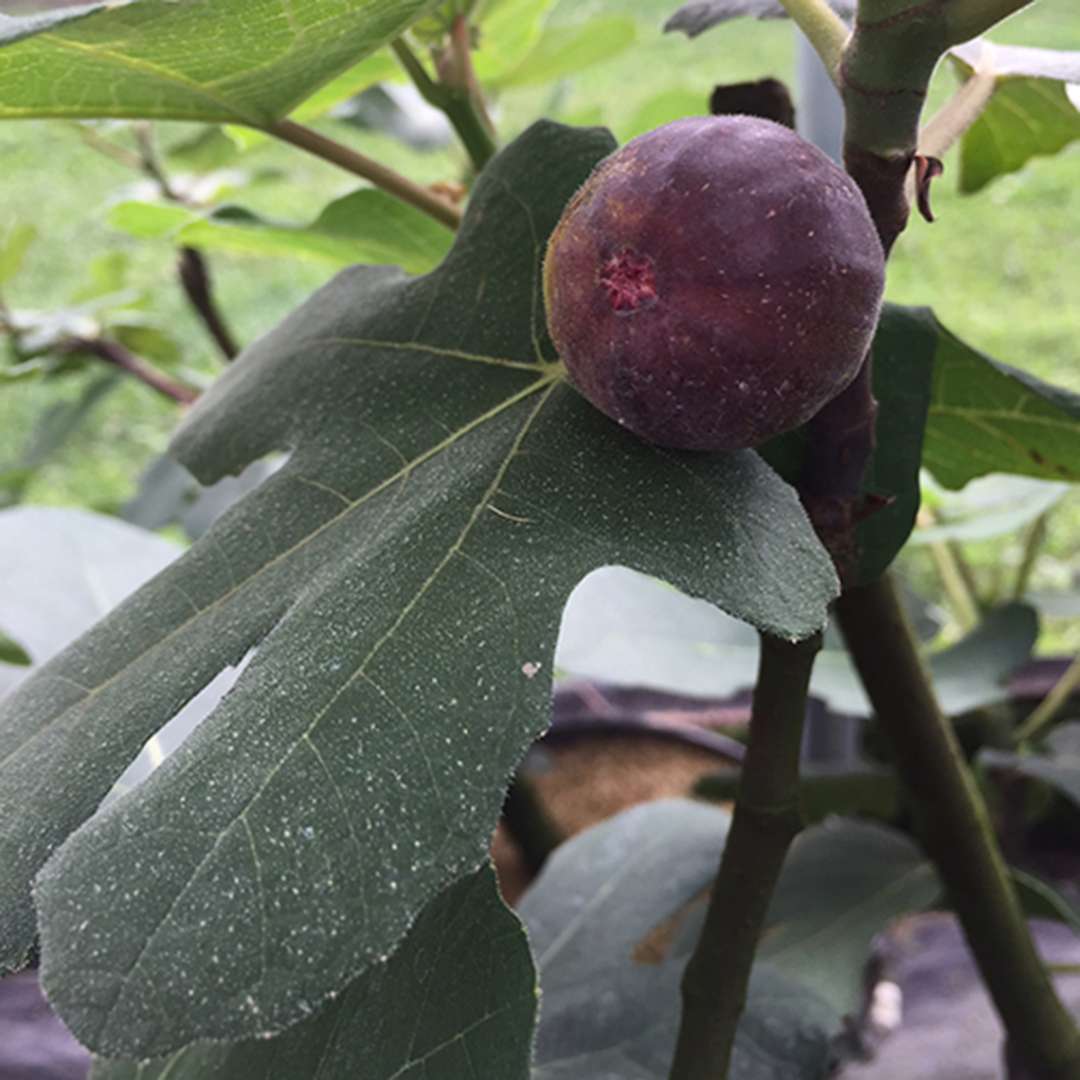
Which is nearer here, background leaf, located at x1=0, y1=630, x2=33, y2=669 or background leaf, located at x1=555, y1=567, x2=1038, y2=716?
background leaf, located at x1=555, y1=567, x2=1038, y2=716

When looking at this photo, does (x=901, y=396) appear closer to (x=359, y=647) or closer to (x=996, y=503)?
(x=359, y=647)

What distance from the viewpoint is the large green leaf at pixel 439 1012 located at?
393mm

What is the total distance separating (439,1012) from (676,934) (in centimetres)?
46

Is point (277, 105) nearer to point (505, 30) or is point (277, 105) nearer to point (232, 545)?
point (232, 545)

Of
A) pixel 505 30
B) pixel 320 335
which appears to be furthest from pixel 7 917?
pixel 505 30

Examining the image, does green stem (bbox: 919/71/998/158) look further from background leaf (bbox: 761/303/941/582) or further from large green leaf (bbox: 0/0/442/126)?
large green leaf (bbox: 0/0/442/126)

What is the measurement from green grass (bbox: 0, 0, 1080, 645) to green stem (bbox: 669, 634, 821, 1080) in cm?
170

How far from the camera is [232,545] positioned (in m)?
0.44

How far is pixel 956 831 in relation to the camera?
1.92 feet

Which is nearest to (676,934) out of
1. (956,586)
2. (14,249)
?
(956,586)

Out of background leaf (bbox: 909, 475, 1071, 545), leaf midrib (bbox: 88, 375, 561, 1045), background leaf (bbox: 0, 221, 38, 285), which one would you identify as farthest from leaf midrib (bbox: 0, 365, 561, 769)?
background leaf (bbox: 0, 221, 38, 285)

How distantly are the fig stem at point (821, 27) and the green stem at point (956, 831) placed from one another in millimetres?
204

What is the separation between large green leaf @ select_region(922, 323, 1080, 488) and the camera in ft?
1.63

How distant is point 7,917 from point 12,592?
0.52 metres
